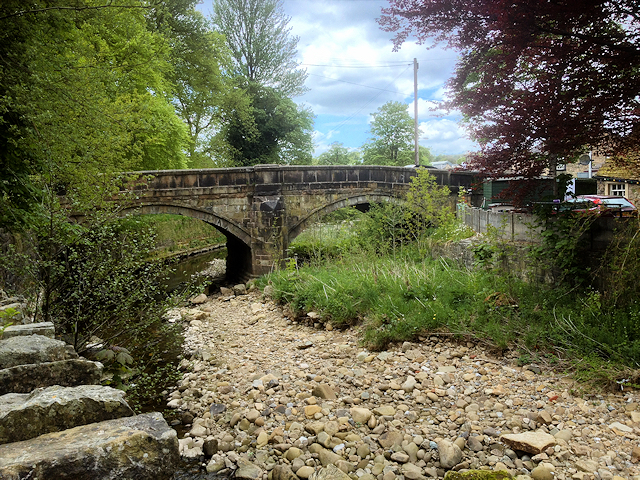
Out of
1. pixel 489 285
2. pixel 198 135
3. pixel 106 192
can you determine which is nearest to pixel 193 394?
pixel 106 192

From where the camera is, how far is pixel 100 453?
196 cm

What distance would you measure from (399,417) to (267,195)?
9.10 m

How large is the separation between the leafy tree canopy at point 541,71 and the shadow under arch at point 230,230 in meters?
8.07

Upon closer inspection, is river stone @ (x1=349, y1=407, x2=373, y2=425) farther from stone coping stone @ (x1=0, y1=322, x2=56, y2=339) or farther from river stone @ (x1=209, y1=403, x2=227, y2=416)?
stone coping stone @ (x1=0, y1=322, x2=56, y2=339)

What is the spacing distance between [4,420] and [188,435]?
2.63m

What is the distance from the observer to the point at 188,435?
4.43m

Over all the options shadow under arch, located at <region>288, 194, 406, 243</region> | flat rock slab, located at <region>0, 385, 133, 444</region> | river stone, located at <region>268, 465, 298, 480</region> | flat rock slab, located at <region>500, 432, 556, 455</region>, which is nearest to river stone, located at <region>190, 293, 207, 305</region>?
shadow under arch, located at <region>288, 194, 406, 243</region>

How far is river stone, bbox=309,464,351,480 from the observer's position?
3363 millimetres

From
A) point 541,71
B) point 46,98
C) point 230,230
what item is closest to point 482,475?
point 541,71

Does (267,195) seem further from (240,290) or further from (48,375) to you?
(48,375)

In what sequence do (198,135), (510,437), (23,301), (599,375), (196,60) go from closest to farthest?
(510,437) < (599,375) < (23,301) < (196,60) < (198,135)

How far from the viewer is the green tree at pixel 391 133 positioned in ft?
92.2

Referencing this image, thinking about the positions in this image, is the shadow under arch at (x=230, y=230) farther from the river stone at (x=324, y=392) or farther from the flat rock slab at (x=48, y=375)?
the flat rock slab at (x=48, y=375)

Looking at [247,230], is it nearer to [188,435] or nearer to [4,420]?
[188,435]
